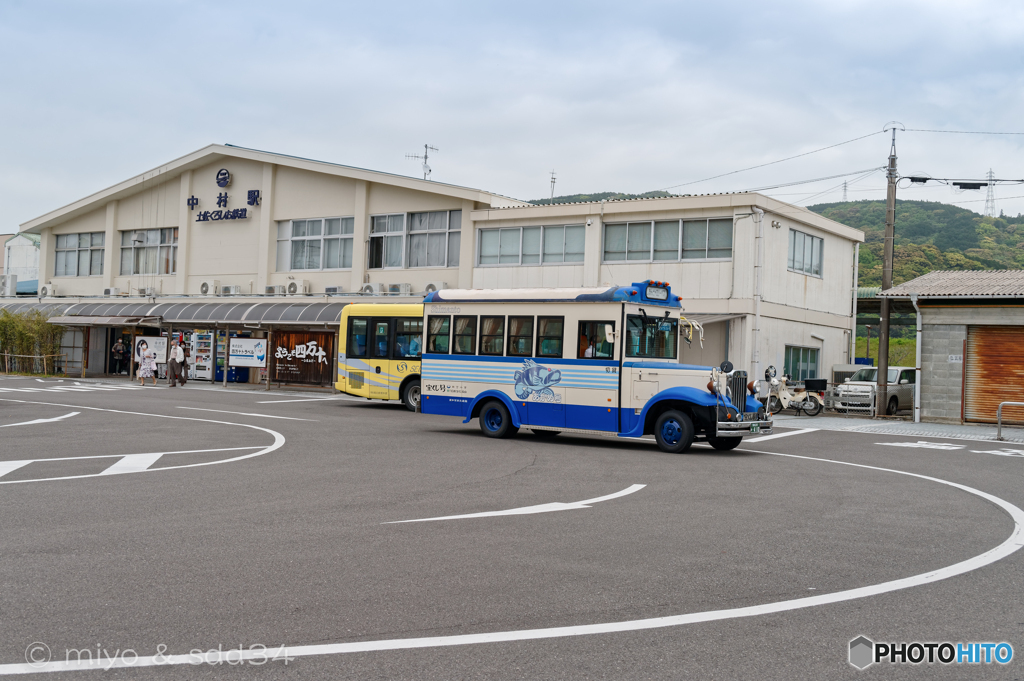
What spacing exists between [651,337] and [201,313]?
2632 cm

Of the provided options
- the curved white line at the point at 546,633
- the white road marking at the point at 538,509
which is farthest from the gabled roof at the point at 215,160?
the curved white line at the point at 546,633

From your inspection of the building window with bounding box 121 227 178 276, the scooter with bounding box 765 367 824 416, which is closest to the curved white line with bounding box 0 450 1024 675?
the scooter with bounding box 765 367 824 416

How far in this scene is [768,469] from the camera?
527 inches

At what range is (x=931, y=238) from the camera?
7319cm

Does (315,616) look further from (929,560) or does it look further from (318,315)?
(318,315)

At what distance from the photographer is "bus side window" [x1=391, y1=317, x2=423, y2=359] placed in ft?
83.1

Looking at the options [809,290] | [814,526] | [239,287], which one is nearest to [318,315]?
[239,287]

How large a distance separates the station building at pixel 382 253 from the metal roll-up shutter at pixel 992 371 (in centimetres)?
609

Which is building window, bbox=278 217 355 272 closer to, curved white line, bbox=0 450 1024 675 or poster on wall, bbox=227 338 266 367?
poster on wall, bbox=227 338 266 367

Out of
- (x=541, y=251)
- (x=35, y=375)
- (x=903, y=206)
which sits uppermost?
(x=903, y=206)

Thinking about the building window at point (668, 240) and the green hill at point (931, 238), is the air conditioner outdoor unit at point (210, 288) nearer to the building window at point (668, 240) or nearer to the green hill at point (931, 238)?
the building window at point (668, 240)

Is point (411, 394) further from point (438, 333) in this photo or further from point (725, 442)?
point (725, 442)

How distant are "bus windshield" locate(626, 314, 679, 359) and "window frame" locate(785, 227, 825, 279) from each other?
1506 cm

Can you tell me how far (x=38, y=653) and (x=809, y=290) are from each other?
30.8m
